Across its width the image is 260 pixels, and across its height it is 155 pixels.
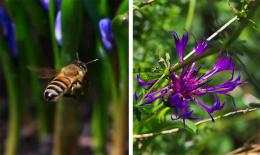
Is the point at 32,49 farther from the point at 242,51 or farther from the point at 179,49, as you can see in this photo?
the point at 242,51

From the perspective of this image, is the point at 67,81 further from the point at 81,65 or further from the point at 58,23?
the point at 58,23

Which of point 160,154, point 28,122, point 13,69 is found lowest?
point 160,154

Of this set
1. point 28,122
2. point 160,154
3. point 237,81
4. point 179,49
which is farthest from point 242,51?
point 28,122

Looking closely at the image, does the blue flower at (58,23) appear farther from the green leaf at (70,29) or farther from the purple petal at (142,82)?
the purple petal at (142,82)

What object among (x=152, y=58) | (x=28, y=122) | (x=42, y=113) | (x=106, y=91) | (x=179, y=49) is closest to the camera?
(x=179, y=49)

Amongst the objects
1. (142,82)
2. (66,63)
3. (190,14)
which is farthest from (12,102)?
(190,14)

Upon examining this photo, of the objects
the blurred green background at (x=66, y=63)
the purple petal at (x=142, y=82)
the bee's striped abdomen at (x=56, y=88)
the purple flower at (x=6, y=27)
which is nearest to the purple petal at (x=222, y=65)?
the purple petal at (x=142, y=82)
